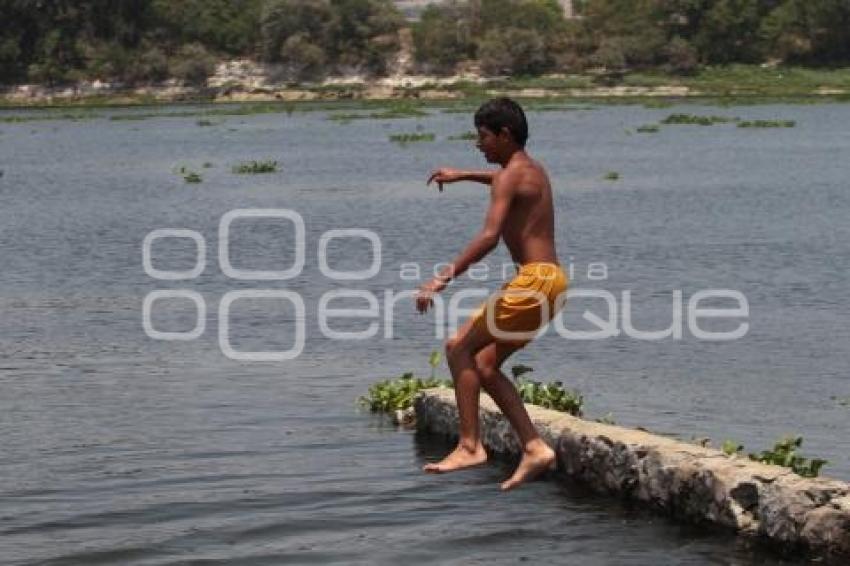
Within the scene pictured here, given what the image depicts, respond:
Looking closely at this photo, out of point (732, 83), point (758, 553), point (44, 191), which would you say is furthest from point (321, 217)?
point (732, 83)

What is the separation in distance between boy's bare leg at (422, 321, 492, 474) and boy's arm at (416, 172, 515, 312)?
0.41 meters

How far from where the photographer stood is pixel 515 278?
12.0 metres

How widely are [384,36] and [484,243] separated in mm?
166209

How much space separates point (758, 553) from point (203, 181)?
47738 millimetres

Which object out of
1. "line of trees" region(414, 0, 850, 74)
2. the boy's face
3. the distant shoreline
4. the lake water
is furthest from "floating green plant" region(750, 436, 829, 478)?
"line of trees" region(414, 0, 850, 74)

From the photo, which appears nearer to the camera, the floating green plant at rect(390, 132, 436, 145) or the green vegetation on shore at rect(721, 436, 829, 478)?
the green vegetation on shore at rect(721, 436, 829, 478)

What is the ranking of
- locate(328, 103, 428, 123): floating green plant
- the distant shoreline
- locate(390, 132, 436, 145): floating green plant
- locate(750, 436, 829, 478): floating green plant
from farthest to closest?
the distant shoreline < locate(328, 103, 428, 123): floating green plant < locate(390, 132, 436, 145): floating green plant < locate(750, 436, 829, 478): floating green plant

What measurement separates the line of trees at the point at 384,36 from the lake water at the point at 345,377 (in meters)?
108

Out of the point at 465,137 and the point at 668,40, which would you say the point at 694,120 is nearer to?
the point at 465,137

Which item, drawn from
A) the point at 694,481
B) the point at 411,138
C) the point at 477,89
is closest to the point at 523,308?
the point at 694,481

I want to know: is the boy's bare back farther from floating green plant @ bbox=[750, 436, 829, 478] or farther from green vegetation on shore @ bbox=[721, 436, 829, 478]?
floating green plant @ bbox=[750, 436, 829, 478]

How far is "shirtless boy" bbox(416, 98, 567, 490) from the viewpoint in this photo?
11.8 m

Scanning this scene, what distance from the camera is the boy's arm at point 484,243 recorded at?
1152 centimetres

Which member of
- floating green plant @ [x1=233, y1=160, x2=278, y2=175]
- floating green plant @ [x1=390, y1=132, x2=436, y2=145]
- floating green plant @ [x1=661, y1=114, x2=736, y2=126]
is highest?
floating green plant @ [x1=233, y1=160, x2=278, y2=175]
